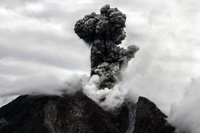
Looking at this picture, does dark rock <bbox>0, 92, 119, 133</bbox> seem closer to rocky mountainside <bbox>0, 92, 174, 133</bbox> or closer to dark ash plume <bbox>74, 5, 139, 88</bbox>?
rocky mountainside <bbox>0, 92, 174, 133</bbox>

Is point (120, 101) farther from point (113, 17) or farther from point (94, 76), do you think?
point (113, 17)

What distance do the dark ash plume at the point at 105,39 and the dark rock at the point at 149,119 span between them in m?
22.3

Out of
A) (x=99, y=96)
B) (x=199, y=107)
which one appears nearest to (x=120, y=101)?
(x=99, y=96)

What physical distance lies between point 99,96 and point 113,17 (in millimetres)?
33723

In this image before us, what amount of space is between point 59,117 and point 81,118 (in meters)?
9.98

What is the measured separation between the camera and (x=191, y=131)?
500 feet

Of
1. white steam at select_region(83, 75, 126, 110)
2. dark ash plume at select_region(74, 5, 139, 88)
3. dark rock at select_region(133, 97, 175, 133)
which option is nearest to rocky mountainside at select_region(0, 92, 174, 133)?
dark rock at select_region(133, 97, 175, 133)

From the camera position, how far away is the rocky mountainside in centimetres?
16138

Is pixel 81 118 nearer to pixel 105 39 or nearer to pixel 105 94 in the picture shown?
pixel 105 94

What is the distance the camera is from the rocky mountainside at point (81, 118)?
161375 mm

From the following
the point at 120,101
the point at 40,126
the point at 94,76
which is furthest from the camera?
the point at 94,76

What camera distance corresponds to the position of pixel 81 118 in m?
168

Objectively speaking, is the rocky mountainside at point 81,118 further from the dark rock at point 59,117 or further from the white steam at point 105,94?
the white steam at point 105,94

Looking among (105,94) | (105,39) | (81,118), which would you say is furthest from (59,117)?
(105,39)
